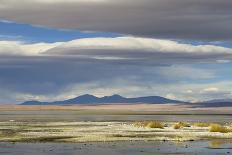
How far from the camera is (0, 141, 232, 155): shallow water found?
45.0m

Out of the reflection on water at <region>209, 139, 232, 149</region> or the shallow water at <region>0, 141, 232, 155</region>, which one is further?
the reflection on water at <region>209, 139, 232, 149</region>

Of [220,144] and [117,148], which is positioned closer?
[117,148]

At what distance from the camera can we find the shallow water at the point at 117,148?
45.0 metres

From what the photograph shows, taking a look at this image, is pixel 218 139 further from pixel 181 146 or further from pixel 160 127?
pixel 160 127

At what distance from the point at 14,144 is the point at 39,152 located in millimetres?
8347

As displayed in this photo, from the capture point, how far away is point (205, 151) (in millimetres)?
45875

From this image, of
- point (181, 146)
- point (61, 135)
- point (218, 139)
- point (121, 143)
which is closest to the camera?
point (181, 146)

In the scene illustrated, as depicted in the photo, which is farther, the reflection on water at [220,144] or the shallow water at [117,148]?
the reflection on water at [220,144]

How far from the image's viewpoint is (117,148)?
4850 cm

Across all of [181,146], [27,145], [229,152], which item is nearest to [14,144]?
[27,145]

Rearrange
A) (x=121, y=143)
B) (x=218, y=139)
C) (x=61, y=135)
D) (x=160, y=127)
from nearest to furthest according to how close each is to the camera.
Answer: (x=121, y=143), (x=218, y=139), (x=61, y=135), (x=160, y=127)

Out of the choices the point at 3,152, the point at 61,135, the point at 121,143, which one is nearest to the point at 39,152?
the point at 3,152

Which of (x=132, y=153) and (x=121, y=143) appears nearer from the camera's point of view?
(x=132, y=153)

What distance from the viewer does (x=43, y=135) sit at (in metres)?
64.1
